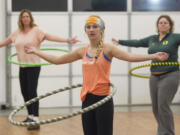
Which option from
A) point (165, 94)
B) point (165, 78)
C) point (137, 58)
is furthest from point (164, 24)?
point (137, 58)

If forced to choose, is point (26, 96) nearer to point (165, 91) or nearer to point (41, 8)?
point (165, 91)

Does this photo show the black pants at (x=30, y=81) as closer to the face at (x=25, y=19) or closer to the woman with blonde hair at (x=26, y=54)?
the woman with blonde hair at (x=26, y=54)

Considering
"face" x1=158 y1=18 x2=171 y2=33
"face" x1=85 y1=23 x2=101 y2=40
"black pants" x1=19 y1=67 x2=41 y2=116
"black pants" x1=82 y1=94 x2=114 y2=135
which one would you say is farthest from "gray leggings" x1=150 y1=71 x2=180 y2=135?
"black pants" x1=19 y1=67 x2=41 y2=116

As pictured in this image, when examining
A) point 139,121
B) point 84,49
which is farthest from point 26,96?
point 84,49

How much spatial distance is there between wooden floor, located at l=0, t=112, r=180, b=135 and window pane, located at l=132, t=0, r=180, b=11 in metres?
3.18

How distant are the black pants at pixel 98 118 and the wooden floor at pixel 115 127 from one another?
2373 mm

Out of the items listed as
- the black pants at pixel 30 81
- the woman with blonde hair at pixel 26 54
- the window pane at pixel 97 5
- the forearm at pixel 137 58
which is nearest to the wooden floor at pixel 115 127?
the woman with blonde hair at pixel 26 54

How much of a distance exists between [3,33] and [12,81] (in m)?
1.23

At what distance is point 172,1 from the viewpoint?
9.21m

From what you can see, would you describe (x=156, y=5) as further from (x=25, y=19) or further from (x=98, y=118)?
(x=98, y=118)

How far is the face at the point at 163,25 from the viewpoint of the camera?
4.58 meters

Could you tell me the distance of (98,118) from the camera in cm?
319

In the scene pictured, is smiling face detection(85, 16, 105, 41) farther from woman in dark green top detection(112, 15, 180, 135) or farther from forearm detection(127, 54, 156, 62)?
woman in dark green top detection(112, 15, 180, 135)

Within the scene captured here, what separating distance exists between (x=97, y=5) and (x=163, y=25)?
466cm
